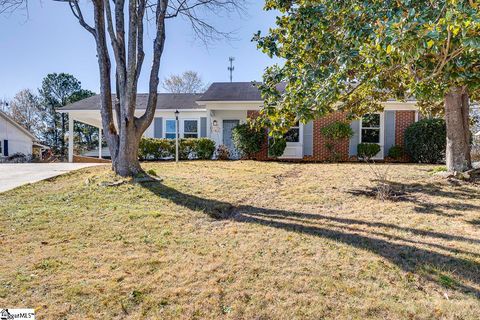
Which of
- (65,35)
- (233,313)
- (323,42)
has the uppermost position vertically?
(65,35)

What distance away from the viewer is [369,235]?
13.0 ft

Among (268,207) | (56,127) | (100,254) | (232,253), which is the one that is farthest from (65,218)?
(56,127)

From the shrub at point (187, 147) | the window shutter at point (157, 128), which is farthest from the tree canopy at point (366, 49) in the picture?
the window shutter at point (157, 128)

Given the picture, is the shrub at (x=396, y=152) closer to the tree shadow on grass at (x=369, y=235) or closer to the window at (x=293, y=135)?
the window at (x=293, y=135)

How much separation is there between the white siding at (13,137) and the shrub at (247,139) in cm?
2057

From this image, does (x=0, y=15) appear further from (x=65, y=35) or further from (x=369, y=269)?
(x=369, y=269)

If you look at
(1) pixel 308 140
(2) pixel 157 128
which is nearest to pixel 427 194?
(1) pixel 308 140

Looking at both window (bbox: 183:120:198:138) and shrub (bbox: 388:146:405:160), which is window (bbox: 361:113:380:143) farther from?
window (bbox: 183:120:198:138)

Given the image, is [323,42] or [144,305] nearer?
[144,305]

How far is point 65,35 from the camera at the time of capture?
11.7 metres

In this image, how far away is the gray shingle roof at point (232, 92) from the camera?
14.4 m

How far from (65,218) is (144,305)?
281cm

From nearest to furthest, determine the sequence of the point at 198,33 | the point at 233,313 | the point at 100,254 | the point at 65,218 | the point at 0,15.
A: the point at 233,313
the point at 100,254
the point at 65,218
the point at 0,15
the point at 198,33

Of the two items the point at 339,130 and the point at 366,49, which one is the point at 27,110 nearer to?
the point at 339,130
